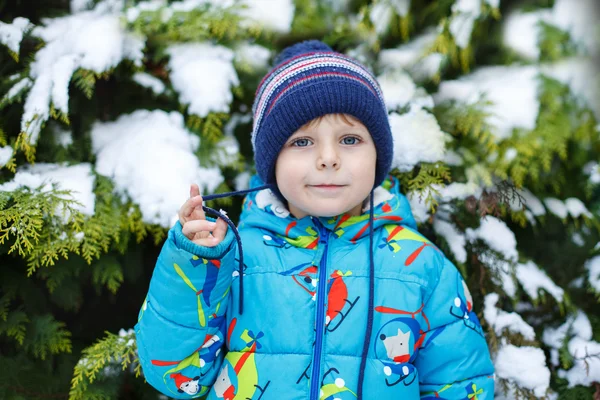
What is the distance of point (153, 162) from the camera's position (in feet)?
7.57

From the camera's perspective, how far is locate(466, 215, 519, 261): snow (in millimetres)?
2463

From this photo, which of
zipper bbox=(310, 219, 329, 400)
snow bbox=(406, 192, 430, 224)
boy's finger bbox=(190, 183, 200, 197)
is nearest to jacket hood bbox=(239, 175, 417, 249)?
zipper bbox=(310, 219, 329, 400)

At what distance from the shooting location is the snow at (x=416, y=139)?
7.91 ft

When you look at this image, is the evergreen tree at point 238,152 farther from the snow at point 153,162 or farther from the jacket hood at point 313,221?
the jacket hood at point 313,221

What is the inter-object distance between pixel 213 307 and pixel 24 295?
1.05 m

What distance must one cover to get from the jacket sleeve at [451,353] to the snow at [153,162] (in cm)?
118

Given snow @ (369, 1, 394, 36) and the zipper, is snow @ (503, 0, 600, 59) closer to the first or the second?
snow @ (369, 1, 394, 36)

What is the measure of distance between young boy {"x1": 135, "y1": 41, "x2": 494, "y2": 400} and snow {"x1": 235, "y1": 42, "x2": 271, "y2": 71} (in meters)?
0.64

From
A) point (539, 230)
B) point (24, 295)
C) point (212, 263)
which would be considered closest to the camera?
point (212, 263)

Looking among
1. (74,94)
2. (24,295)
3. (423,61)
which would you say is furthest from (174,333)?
(423,61)

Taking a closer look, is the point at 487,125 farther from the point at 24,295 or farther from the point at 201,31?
the point at 24,295

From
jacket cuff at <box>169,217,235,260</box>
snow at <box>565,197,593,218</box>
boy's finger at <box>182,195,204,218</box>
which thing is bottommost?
jacket cuff at <box>169,217,235,260</box>

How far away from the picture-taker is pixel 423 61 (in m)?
2.86

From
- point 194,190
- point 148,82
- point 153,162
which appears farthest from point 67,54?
point 194,190
